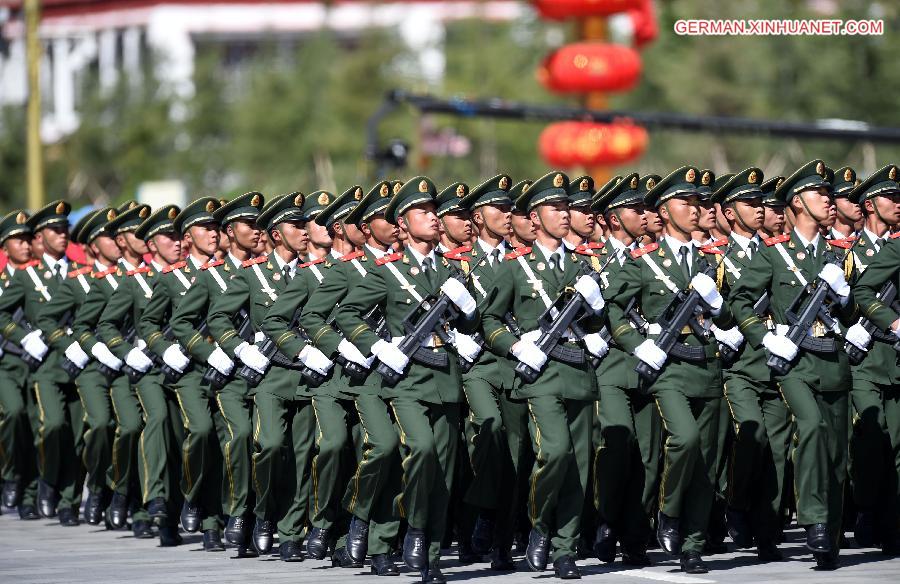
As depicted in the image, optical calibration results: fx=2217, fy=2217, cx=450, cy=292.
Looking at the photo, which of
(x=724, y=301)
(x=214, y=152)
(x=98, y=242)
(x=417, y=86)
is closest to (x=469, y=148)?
(x=417, y=86)

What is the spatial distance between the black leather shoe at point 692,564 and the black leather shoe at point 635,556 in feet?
1.71

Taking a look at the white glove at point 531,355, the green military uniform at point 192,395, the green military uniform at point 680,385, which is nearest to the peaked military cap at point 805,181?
the green military uniform at point 680,385

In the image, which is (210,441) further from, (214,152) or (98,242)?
(214,152)

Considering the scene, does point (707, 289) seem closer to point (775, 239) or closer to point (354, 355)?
point (775, 239)

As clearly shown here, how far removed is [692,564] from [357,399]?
6.69 ft

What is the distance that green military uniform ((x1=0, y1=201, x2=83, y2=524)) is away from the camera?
626 inches

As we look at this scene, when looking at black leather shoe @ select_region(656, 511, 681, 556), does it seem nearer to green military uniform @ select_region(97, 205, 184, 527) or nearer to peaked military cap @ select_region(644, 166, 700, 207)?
peaked military cap @ select_region(644, 166, 700, 207)

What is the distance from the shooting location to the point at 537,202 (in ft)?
40.6

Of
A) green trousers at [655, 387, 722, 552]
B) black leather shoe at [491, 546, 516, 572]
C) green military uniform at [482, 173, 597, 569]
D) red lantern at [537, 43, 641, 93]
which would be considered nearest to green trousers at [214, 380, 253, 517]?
black leather shoe at [491, 546, 516, 572]

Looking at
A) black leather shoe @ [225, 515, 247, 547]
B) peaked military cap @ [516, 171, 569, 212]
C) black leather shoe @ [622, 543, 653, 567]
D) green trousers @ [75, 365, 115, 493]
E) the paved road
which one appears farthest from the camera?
green trousers @ [75, 365, 115, 493]

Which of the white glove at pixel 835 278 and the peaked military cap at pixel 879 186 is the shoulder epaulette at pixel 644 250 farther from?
the peaked military cap at pixel 879 186

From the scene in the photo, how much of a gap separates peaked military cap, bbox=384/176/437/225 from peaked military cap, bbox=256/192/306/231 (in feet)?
5.62

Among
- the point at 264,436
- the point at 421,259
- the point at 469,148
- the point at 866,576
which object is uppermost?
the point at 469,148

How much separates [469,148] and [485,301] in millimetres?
36274
